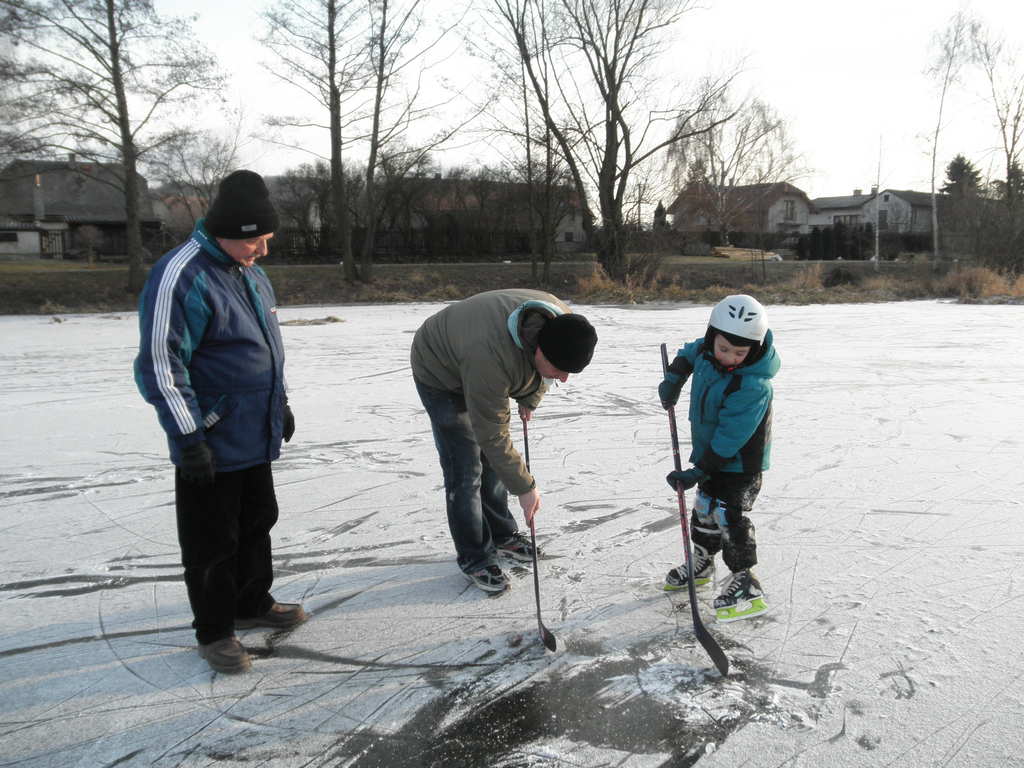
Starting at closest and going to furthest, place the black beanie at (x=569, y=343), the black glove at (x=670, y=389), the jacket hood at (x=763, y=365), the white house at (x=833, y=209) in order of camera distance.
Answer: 1. the black beanie at (x=569, y=343)
2. the jacket hood at (x=763, y=365)
3. the black glove at (x=670, y=389)
4. the white house at (x=833, y=209)

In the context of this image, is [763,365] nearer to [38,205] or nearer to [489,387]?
[489,387]

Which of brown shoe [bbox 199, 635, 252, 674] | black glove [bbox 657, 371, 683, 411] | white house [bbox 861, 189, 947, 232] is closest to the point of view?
brown shoe [bbox 199, 635, 252, 674]

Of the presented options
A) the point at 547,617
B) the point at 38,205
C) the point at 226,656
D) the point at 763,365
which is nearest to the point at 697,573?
the point at 547,617

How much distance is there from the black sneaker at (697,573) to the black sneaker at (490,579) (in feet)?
2.41

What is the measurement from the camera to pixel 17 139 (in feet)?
60.1

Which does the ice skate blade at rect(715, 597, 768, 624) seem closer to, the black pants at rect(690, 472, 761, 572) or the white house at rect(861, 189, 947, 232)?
the black pants at rect(690, 472, 761, 572)

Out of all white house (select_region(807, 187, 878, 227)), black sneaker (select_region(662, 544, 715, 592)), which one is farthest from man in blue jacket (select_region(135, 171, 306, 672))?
white house (select_region(807, 187, 878, 227))

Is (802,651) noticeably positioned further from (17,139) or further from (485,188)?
(485,188)

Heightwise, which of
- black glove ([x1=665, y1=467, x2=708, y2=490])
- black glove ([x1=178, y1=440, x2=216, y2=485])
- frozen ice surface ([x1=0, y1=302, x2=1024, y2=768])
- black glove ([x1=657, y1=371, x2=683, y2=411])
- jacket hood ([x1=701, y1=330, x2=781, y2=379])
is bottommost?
frozen ice surface ([x1=0, y1=302, x2=1024, y2=768])

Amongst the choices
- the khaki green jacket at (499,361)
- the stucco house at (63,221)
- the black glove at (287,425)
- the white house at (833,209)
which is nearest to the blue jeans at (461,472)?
the khaki green jacket at (499,361)

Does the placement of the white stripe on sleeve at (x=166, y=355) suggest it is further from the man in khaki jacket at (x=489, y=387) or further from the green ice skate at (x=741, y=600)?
the green ice skate at (x=741, y=600)

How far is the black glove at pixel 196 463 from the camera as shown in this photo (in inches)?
102

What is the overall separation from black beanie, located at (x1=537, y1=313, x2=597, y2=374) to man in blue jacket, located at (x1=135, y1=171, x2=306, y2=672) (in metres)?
1.09

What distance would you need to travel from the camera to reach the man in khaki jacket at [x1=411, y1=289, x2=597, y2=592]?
9.27ft
